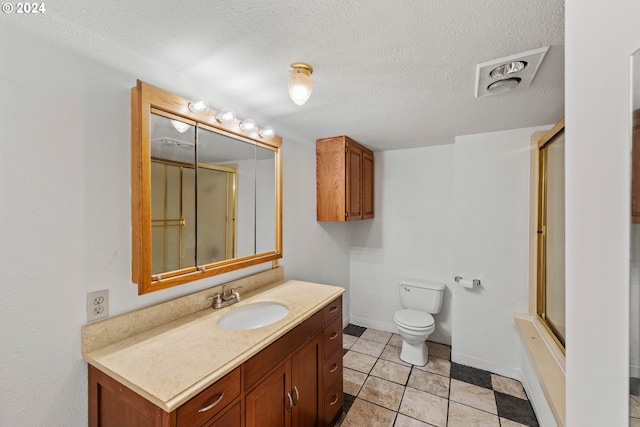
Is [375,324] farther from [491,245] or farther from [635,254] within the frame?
[635,254]

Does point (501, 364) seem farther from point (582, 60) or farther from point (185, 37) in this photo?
point (185, 37)

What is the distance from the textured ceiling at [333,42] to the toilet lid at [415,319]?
73.5 inches

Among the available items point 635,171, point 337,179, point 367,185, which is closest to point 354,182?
point 337,179

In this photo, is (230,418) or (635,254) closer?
(635,254)

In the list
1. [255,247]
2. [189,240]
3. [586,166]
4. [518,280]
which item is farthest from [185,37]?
[518,280]

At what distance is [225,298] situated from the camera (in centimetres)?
165

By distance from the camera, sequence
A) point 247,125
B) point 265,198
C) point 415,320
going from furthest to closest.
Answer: point 415,320, point 265,198, point 247,125

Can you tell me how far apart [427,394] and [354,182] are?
1919 millimetres

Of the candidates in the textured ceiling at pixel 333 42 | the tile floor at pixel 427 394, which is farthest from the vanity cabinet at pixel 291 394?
the textured ceiling at pixel 333 42

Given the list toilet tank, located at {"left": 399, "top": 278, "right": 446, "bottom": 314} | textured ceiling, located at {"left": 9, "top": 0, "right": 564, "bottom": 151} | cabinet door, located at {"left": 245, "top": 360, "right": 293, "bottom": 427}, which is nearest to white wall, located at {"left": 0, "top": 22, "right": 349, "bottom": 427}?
textured ceiling, located at {"left": 9, "top": 0, "right": 564, "bottom": 151}

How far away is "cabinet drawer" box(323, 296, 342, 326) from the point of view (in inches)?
68.4

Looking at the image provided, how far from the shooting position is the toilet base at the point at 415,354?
2494mm

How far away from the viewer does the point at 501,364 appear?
238cm

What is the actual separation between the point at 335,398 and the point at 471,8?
2.23 meters
